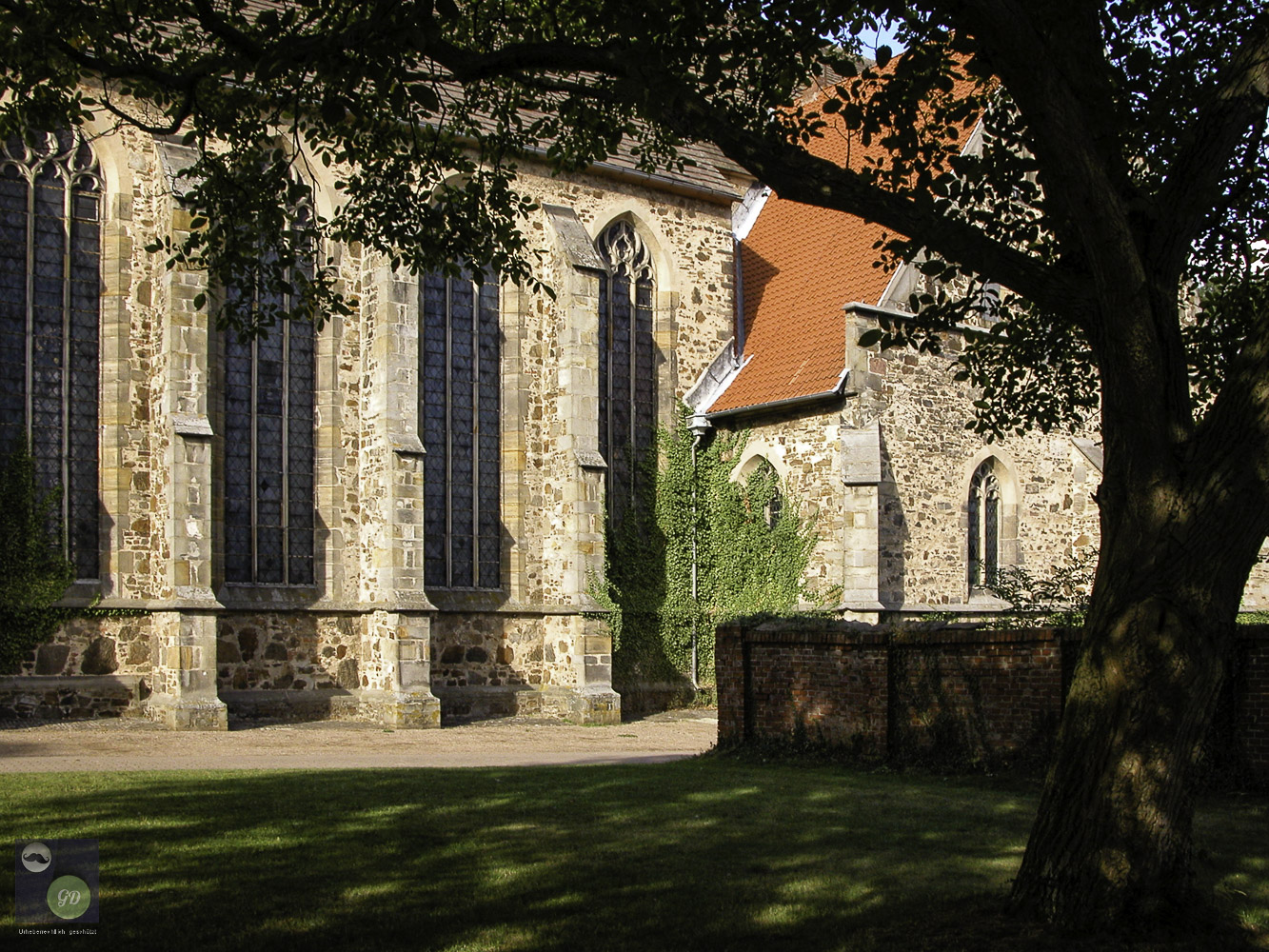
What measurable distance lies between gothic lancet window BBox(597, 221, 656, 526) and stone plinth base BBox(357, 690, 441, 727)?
17.0ft

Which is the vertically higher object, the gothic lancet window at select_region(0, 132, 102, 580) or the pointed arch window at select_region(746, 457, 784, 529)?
the gothic lancet window at select_region(0, 132, 102, 580)

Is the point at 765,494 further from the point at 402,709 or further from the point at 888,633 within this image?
the point at 888,633

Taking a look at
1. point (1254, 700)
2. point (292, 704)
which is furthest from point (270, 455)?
point (1254, 700)

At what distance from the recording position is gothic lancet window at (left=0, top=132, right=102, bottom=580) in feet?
58.7

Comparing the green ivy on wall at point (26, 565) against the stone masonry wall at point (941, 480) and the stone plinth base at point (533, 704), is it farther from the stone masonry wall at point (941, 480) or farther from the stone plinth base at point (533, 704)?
the stone masonry wall at point (941, 480)

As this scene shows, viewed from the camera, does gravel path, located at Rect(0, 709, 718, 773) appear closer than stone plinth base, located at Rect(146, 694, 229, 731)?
Yes

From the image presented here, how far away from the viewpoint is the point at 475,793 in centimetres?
1090

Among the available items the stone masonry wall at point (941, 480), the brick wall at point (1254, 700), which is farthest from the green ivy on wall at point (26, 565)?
the brick wall at point (1254, 700)

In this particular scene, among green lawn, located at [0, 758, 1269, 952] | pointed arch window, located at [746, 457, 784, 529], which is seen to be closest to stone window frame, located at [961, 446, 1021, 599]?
pointed arch window, located at [746, 457, 784, 529]

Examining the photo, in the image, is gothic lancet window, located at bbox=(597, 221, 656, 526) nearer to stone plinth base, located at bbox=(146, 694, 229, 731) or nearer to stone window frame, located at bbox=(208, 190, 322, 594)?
stone window frame, located at bbox=(208, 190, 322, 594)

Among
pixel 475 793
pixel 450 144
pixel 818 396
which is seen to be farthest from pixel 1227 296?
pixel 818 396

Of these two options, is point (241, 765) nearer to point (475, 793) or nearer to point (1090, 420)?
point (475, 793)

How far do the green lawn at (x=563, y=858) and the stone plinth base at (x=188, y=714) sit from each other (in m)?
5.54

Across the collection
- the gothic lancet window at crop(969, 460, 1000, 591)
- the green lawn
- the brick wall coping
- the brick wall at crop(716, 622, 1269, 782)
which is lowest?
the green lawn
